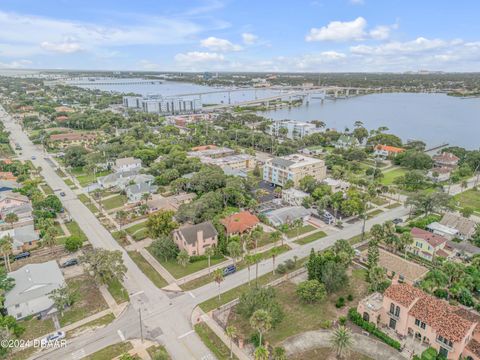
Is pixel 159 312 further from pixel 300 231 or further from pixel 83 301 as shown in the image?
pixel 300 231

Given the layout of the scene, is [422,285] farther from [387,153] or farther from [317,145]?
[317,145]

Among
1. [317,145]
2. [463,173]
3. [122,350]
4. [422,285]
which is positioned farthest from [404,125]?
[122,350]

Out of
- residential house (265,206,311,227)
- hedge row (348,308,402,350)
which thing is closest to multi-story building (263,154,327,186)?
residential house (265,206,311,227)

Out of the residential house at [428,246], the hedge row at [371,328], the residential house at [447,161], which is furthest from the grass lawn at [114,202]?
the residential house at [447,161]

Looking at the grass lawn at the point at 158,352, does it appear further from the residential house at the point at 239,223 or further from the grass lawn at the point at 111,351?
the residential house at the point at 239,223

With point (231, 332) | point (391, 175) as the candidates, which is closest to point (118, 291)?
point (231, 332)

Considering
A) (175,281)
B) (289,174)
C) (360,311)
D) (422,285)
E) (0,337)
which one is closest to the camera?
(0,337)

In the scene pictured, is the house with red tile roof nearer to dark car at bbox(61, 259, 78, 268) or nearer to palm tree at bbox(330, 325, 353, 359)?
palm tree at bbox(330, 325, 353, 359)
